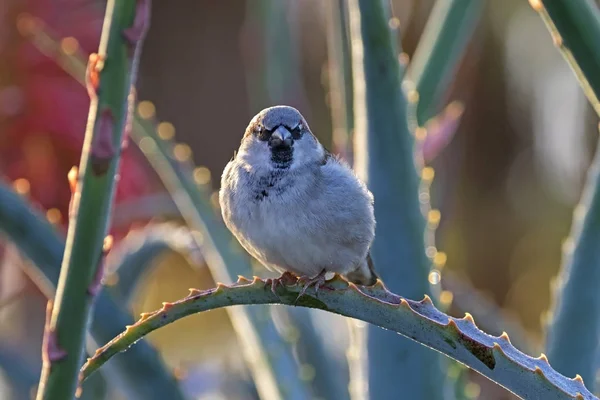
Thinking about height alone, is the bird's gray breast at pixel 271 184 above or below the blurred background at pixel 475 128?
below

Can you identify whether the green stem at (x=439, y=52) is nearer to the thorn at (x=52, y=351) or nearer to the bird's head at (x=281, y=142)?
the bird's head at (x=281, y=142)

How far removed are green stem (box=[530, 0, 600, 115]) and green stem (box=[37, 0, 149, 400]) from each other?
430 mm

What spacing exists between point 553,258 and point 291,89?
387 centimetres

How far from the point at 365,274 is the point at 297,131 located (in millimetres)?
276

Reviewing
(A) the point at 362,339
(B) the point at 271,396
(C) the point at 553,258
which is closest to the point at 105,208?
(A) the point at 362,339

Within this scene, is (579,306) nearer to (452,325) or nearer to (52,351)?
(452,325)

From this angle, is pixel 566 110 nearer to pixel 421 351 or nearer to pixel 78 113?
pixel 78 113

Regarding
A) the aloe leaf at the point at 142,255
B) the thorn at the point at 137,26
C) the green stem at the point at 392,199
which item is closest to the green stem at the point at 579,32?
the green stem at the point at 392,199

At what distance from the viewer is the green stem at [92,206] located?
0.86m

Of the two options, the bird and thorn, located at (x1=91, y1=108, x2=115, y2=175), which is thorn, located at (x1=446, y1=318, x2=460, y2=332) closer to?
thorn, located at (x1=91, y1=108, x2=115, y2=175)

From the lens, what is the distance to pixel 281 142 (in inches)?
56.8

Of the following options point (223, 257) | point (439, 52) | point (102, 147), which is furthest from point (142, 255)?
point (102, 147)

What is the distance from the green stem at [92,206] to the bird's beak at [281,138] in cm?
58

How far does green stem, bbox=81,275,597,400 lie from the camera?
30.7 inches
